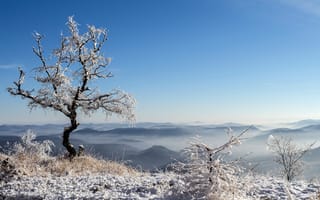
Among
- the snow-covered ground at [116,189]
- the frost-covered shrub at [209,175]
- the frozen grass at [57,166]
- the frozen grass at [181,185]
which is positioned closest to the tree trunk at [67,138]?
the frozen grass at [57,166]

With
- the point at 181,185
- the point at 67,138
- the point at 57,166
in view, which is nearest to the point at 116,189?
the point at 181,185

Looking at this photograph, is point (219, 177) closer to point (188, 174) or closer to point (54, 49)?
point (188, 174)

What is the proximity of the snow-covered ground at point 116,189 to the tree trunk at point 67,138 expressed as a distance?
8.26 m

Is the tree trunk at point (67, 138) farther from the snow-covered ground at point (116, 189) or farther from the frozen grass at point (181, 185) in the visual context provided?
the snow-covered ground at point (116, 189)

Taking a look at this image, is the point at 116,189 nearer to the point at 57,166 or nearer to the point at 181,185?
the point at 181,185

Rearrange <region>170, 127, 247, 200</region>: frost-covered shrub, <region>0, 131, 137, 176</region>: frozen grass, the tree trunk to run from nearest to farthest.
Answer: <region>170, 127, 247, 200</region>: frost-covered shrub → <region>0, 131, 137, 176</region>: frozen grass → the tree trunk

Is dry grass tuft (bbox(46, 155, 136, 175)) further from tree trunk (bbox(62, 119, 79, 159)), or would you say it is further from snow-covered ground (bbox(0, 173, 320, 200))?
snow-covered ground (bbox(0, 173, 320, 200))

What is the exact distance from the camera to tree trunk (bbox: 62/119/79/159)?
20781 mm

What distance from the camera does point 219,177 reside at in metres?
8.77

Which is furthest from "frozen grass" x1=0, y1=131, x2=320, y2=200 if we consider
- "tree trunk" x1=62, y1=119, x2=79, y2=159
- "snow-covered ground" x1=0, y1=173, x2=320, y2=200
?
"tree trunk" x1=62, y1=119, x2=79, y2=159

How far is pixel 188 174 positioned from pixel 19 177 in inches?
256

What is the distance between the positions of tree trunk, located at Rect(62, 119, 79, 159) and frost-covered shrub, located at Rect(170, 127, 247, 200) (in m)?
12.3

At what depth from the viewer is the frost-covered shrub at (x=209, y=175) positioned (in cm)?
857

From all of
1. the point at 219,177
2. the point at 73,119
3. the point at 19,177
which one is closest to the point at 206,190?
the point at 219,177
